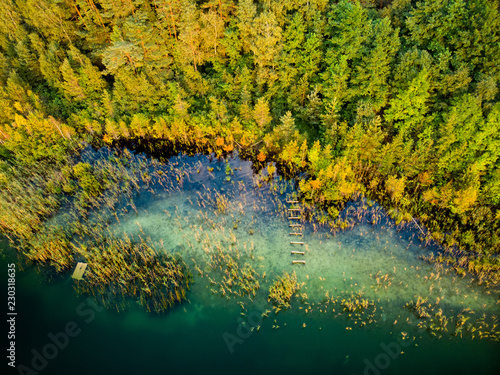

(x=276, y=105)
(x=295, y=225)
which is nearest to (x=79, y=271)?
(x=295, y=225)

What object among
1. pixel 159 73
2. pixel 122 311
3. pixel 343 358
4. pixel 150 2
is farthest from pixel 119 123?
pixel 343 358

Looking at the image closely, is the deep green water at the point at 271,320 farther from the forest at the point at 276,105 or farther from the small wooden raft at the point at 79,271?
the forest at the point at 276,105

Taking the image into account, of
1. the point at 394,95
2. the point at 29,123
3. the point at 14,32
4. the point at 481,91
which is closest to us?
the point at 481,91

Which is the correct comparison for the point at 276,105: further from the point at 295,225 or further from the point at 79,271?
the point at 79,271

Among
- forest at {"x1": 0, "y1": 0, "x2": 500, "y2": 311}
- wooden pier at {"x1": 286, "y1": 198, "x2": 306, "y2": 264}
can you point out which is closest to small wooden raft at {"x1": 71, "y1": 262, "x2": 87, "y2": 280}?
forest at {"x1": 0, "y1": 0, "x2": 500, "y2": 311}

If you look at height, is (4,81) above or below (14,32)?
below

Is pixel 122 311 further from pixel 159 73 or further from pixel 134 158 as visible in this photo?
pixel 159 73

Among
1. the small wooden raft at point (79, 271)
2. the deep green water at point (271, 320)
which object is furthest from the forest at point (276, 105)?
the deep green water at point (271, 320)
